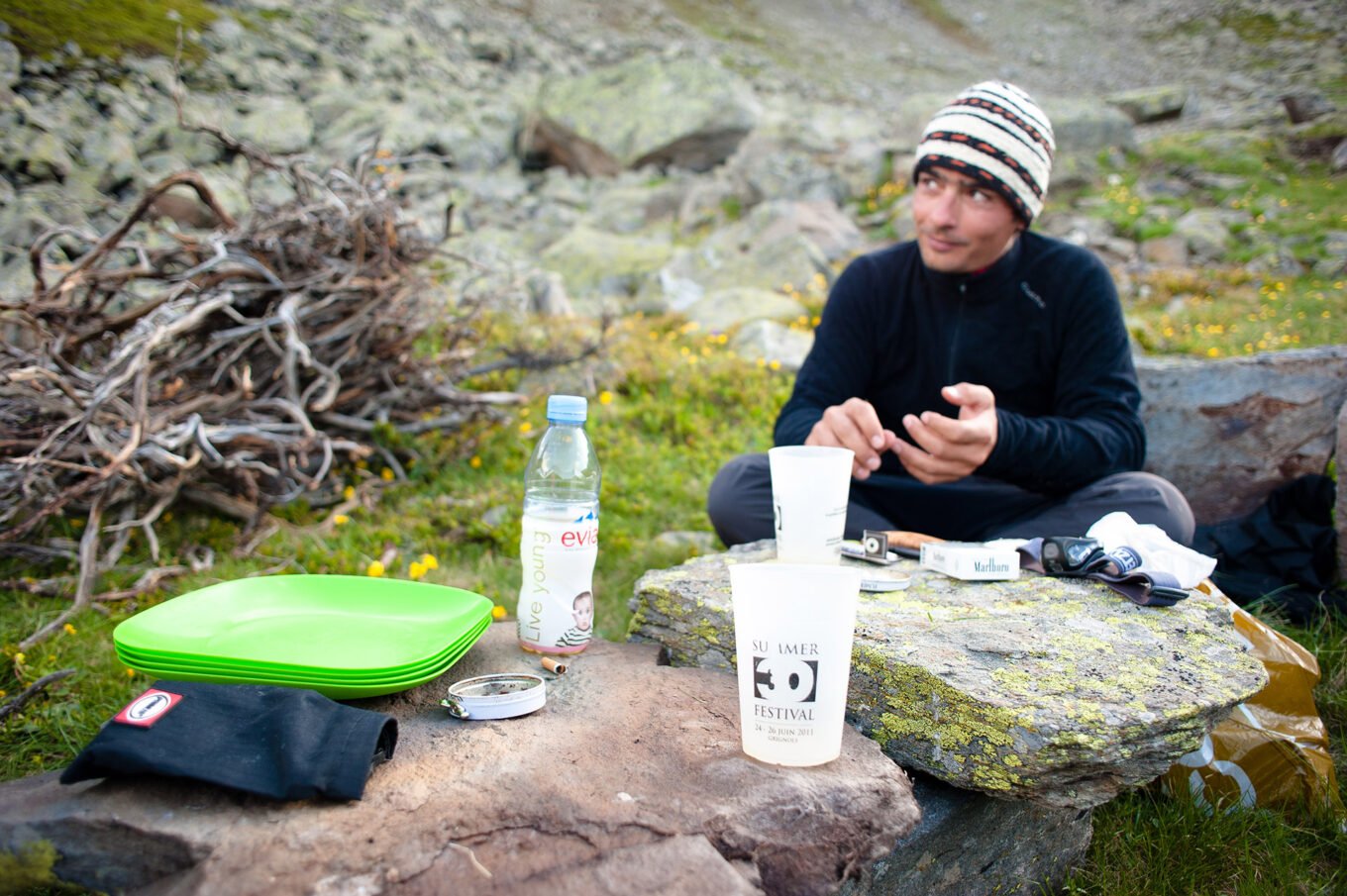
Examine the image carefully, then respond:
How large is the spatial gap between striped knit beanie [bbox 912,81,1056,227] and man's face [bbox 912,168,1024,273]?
0.04 meters

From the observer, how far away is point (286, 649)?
2031 mm

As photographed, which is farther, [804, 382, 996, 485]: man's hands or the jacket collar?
the jacket collar

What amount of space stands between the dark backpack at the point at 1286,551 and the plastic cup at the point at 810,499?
1863mm

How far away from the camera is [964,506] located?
3.23 metres

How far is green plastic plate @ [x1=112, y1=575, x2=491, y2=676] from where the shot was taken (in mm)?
1905

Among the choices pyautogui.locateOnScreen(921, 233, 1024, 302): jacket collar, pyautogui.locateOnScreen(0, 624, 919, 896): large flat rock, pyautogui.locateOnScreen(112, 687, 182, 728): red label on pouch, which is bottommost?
pyautogui.locateOnScreen(0, 624, 919, 896): large flat rock

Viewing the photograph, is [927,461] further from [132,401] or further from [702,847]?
[132,401]

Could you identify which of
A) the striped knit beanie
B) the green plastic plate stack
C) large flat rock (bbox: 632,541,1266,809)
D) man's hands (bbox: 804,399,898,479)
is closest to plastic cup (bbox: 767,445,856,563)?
large flat rock (bbox: 632,541,1266,809)

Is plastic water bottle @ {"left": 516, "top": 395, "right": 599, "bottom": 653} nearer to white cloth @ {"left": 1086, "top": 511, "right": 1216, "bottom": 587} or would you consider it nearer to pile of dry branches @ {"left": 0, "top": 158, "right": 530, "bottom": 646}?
white cloth @ {"left": 1086, "top": 511, "right": 1216, "bottom": 587}

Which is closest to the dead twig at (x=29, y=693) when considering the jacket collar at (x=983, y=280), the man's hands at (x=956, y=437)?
the man's hands at (x=956, y=437)

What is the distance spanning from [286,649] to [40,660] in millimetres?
1152

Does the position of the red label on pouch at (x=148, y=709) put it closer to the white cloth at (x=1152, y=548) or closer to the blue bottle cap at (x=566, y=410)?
the blue bottle cap at (x=566, y=410)

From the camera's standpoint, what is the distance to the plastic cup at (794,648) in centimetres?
154

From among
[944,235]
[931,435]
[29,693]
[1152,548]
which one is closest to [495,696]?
[29,693]
